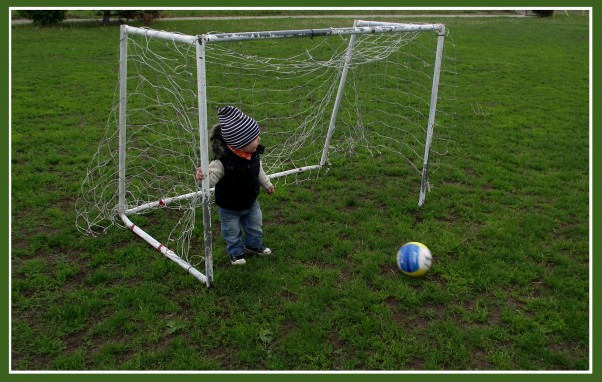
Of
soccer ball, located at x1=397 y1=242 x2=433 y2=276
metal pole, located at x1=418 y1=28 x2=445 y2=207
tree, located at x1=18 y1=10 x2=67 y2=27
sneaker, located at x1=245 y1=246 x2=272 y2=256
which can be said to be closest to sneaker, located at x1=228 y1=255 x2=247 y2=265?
sneaker, located at x1=245 y1=246 x2=272 y2=256

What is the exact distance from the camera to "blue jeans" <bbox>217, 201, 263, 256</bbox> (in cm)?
400

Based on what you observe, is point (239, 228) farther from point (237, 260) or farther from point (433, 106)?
point (433, 106)

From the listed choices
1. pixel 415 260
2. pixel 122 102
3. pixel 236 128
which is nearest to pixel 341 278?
pixel 415 260

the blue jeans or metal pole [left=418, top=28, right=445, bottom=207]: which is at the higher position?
metal pole [left=418, top=28, right=445, bottom=207]

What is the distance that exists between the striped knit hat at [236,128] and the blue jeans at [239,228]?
593 millimetres

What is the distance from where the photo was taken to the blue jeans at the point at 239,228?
4004mm

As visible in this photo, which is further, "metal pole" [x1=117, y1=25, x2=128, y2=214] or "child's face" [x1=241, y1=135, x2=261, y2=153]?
"metal pole" [x1=117, y1=25, x2=128, y2=214]

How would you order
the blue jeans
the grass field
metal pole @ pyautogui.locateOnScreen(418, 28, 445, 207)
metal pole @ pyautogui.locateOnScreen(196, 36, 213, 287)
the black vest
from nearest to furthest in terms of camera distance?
the grass field
metal pole @ pyautogui.locateOnScreen(196, 36, 213, 287)
the black vest
the blue jeans
metal pole @ pyautogui.locateOnScreen(418, 28, 445, 207)

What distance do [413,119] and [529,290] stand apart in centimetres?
447

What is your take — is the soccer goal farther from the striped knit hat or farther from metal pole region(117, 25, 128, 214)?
the striped knit hat

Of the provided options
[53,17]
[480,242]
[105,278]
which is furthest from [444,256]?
[53,17]

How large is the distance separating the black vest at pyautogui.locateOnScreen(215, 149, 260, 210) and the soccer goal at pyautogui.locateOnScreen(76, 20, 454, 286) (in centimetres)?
20

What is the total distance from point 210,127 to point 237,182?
2.83m

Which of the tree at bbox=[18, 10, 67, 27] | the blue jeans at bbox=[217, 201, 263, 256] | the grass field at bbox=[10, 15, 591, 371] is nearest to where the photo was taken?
the grass field at bbox=[10, 15, 591, 371]
